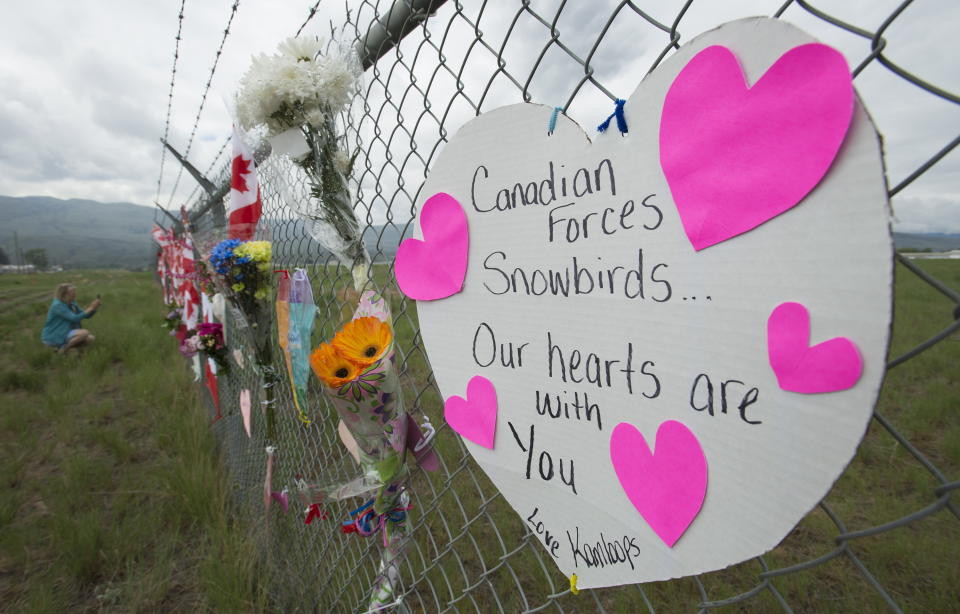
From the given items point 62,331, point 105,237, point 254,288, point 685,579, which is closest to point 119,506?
point 254,288

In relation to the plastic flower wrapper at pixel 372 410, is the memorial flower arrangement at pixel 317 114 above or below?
above

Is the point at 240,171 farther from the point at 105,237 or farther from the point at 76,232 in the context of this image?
the point at 76,232

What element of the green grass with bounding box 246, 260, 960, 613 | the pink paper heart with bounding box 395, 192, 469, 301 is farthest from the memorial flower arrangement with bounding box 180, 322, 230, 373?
the pink paper heart with bounding box 395, 192, 469, 301

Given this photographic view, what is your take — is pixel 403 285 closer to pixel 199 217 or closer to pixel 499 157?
pixel 499 157

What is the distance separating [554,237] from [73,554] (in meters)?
2.84

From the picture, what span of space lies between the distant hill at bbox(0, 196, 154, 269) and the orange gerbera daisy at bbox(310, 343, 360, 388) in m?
116

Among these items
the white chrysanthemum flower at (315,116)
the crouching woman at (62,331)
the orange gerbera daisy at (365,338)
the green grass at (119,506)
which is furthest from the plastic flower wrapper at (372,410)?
the crouching woman at (62,331)

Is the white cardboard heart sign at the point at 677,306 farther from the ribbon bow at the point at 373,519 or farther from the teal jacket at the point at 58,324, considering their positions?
the teal jacket at the point at 58,324

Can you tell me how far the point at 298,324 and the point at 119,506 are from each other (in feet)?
7.18

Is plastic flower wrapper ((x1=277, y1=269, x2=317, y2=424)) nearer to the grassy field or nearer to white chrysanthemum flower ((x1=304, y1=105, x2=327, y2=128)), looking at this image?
the grassy field

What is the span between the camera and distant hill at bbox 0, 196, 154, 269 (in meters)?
106

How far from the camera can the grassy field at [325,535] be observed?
65.2 inches

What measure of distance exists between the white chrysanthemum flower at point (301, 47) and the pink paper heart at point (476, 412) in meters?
0.78

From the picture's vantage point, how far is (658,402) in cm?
54
